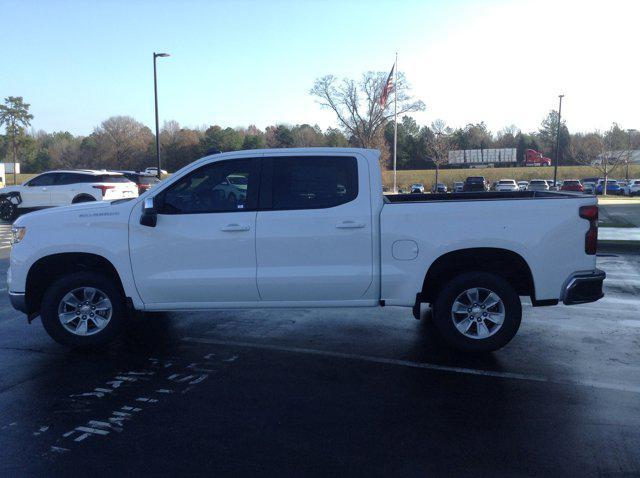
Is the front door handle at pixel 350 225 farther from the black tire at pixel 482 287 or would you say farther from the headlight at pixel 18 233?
the headlight at pixel 18 233

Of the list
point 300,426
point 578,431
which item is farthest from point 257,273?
point 578,431

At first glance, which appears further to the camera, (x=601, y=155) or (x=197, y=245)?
(x=601, y=155)

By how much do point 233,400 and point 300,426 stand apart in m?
0.75

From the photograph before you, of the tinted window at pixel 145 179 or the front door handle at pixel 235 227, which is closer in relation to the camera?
the front door handle at pixel 235 227

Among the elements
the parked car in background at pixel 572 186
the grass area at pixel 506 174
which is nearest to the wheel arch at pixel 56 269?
the parked car in background at pixel 572 186

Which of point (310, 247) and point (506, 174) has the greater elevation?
point (506, 174)

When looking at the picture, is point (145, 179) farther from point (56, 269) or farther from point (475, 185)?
point (475, 185)

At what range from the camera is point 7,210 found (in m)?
21.7

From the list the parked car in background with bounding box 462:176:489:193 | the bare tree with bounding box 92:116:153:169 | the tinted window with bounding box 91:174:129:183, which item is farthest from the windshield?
the bare tree with bounding box 92:116:153:169

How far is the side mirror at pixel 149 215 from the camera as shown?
5773 mm

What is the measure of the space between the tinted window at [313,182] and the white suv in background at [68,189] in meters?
15.6

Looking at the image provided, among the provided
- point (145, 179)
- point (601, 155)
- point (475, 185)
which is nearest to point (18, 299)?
point (145, 179)

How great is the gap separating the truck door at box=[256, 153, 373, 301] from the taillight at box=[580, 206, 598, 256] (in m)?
2.05

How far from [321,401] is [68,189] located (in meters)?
18.1
